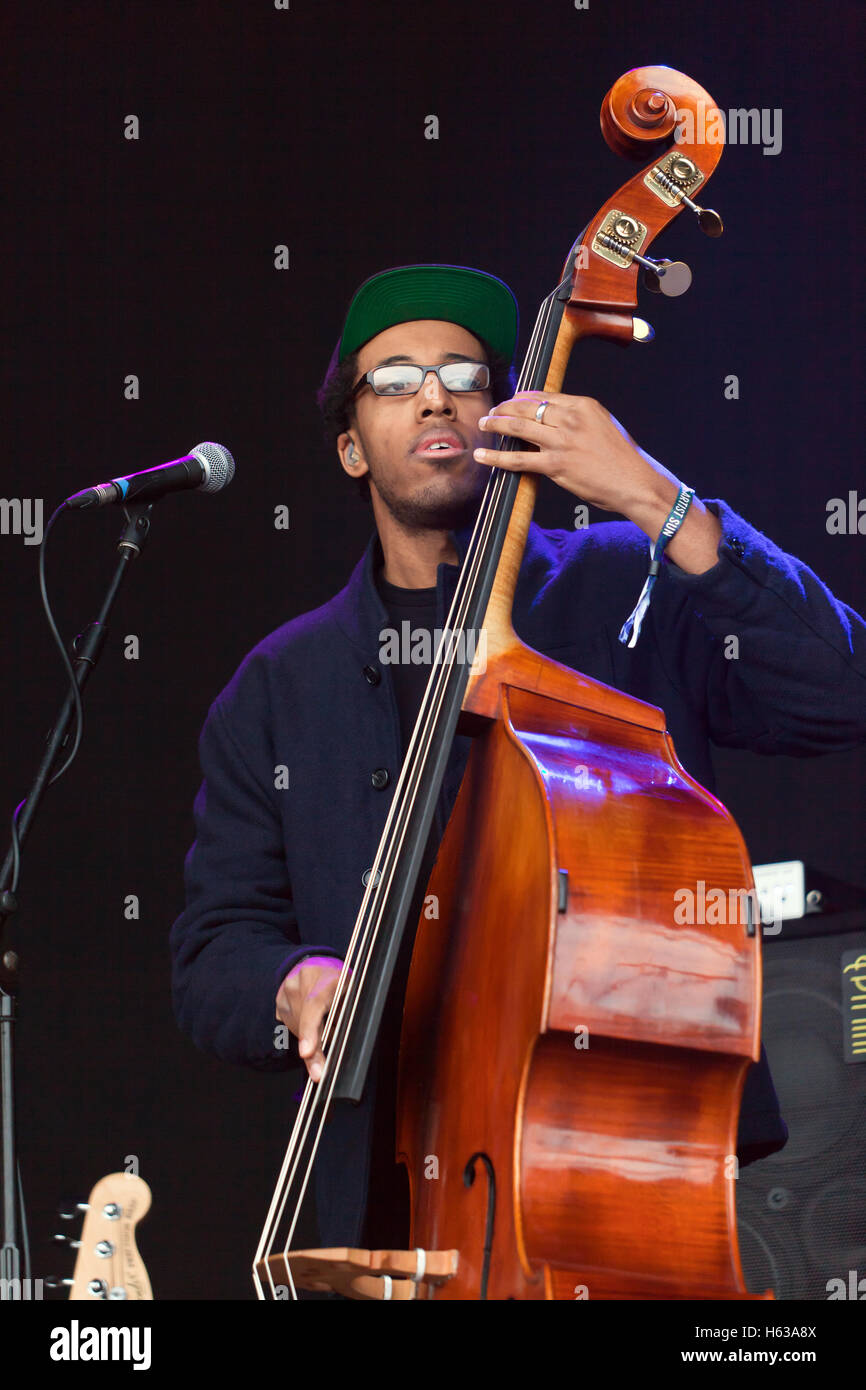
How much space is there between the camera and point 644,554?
2.34 metres

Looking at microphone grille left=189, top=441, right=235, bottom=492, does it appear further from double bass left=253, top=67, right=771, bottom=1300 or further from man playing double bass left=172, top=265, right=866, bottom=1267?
double bass left=253, top=67, right=771, bottom=1300

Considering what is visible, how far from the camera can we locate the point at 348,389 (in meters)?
2.67

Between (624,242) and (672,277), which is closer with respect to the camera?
(672,277)

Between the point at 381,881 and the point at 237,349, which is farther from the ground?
the point at 237,349

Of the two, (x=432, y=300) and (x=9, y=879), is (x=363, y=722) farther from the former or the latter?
(x=432, y=300)

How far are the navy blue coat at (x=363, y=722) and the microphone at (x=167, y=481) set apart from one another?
1.01 feet

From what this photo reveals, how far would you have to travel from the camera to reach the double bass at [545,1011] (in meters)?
1.48

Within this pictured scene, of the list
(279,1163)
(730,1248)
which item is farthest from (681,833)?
(279,1163)

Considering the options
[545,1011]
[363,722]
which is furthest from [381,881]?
[363,722]

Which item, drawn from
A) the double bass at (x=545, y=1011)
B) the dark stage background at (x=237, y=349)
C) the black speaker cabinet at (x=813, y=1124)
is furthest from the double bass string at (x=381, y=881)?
the dark stage background at (x=237, y=349)

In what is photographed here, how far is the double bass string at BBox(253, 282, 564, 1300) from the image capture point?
1647 millimetres

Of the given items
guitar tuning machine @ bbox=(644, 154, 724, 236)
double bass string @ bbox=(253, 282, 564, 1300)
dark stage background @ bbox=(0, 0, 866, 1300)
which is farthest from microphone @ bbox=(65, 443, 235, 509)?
dark stage background @ bbox=(0, 0, 866, 1300)

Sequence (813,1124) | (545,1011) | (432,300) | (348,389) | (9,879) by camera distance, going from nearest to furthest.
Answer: (545,1011) → (9,879) → (432,300) → (348,389) → (813,1124)

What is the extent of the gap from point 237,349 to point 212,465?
5.40ft
